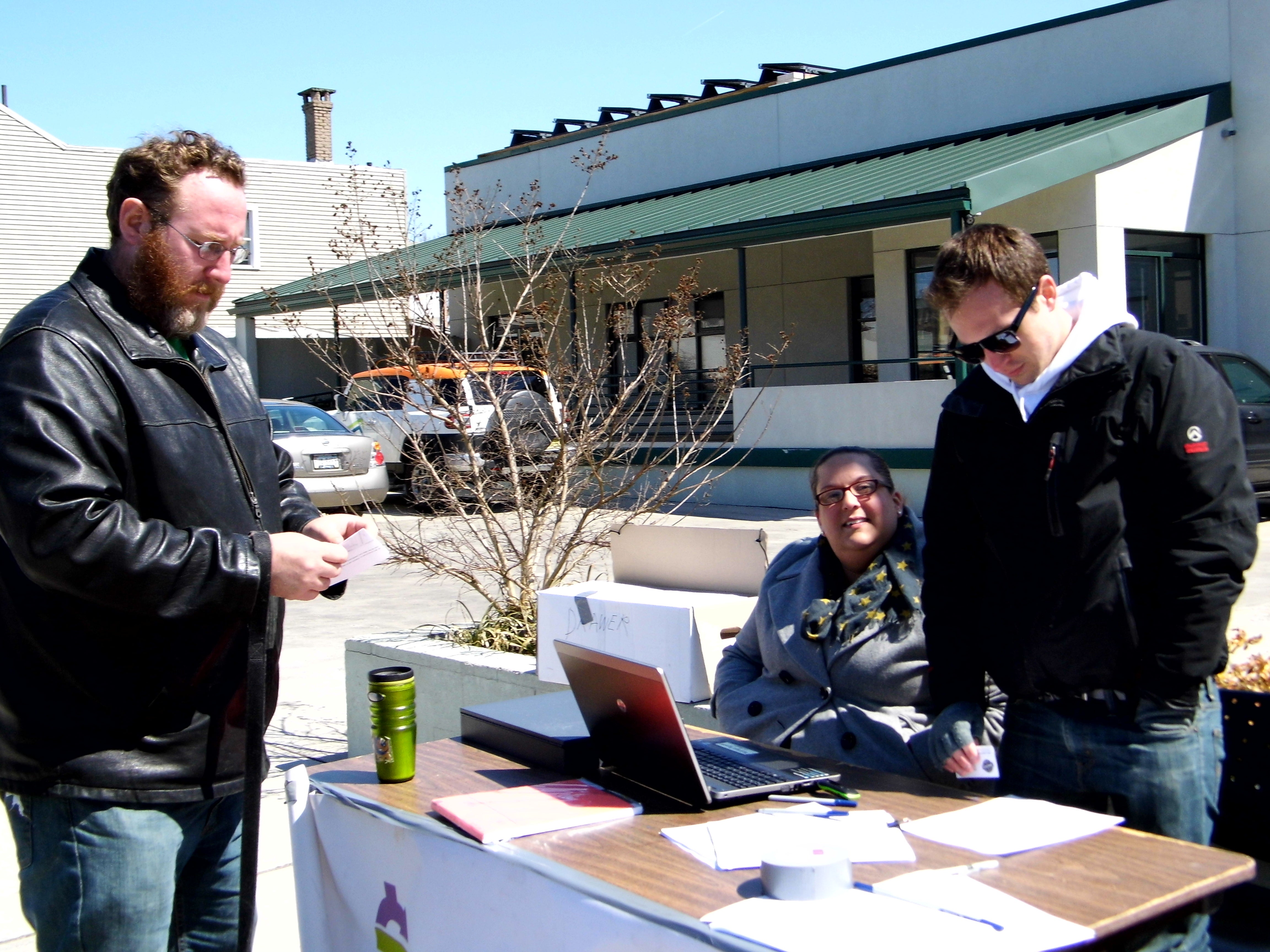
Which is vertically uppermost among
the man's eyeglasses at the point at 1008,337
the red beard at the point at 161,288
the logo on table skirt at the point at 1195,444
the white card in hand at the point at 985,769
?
the red beard at the point at 161,288

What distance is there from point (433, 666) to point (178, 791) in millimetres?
3415

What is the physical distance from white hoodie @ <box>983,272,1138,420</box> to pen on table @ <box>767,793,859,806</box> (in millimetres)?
906

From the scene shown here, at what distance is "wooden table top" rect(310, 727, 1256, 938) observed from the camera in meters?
1.94

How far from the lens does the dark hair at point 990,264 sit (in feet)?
8.52

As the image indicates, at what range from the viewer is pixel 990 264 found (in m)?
2.60

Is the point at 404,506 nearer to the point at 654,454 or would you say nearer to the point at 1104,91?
the point at 654,454

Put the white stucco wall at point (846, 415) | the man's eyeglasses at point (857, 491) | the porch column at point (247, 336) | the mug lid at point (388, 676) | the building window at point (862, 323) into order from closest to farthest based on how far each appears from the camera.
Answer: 1. the mug lid at point (388, 676)
2. the man's eyeglasses at point (857, 491)
3. the white stucco wall at point (846, 415)
4. the building window at point (862, 323)
5. the porch column at point (247, 336)

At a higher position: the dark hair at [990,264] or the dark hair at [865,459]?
the dark hair at [990,264]

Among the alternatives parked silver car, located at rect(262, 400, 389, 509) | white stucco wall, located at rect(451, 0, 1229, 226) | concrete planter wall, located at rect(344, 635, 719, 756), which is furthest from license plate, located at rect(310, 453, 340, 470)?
concrete planter wall, located at rect(344, 635, 719, 756)

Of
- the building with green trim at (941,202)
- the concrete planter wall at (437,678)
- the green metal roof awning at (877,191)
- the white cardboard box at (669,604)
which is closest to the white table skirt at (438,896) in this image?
the white cardboard box at (669,604)

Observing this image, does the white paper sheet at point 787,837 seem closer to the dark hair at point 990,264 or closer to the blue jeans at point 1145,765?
the blue jeans at point 1145,765

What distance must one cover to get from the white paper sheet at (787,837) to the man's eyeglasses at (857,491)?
1.18 meters

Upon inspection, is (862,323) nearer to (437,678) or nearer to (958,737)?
(437,678)

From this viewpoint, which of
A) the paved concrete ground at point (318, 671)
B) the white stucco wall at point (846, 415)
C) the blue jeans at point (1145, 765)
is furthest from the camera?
the white stucco wall at point (846, 415)
